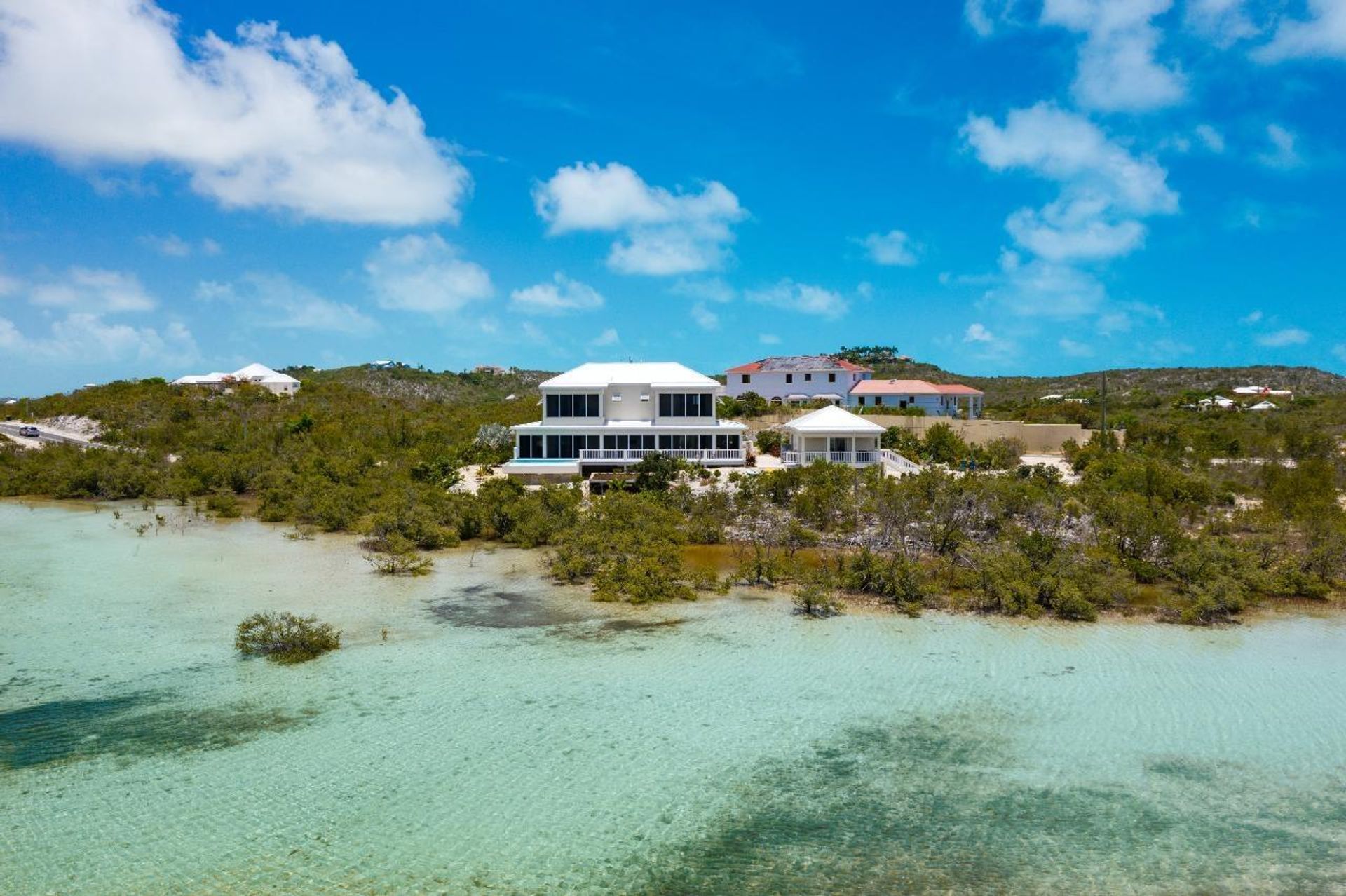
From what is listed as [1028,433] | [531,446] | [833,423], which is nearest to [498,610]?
[531,446]

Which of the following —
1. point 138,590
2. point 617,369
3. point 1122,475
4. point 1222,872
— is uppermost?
point 617,369

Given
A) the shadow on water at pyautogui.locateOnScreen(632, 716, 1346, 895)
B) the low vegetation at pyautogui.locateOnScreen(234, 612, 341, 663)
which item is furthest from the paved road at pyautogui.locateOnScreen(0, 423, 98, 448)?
the shadow on water at pyautogui.locateOnScreen(632, 716, 1346, 895)

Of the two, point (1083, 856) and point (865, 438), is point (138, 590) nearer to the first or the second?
point (1083, 856)

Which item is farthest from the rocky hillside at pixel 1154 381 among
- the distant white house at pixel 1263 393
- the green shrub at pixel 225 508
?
the green shrub at pixel 225 508

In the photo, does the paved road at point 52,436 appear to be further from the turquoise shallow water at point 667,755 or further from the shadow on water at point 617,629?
the shadow on water at point 617,629

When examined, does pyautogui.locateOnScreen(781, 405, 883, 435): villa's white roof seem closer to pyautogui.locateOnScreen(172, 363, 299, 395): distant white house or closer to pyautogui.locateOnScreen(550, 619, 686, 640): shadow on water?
pyautogui.locateOnScreen(550, 619, 686, 640): shadow on water

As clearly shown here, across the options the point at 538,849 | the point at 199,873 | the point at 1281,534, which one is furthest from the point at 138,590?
the point at 1281,534
